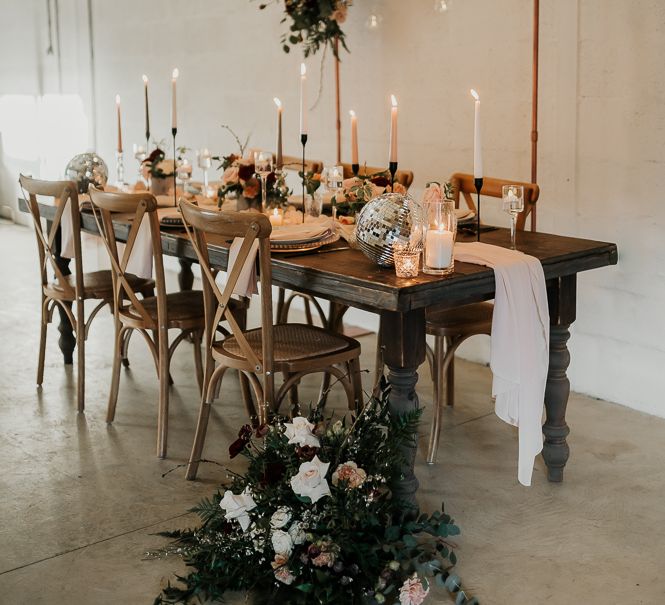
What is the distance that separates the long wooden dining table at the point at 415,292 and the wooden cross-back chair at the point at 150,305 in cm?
17

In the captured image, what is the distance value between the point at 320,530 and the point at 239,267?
806 mm

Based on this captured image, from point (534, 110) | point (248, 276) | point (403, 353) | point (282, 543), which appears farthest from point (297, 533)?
point (534, 110)

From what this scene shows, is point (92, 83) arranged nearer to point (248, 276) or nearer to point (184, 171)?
Result: point (184, 171)

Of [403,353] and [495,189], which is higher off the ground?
[495,189]

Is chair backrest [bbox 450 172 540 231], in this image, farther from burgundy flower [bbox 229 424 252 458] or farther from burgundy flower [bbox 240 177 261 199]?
burgundy flower [bbox 229 424 252 458]

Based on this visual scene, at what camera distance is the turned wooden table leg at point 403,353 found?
2533 mm

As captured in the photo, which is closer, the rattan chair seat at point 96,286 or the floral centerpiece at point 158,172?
the rattan chair seat at point 96,286

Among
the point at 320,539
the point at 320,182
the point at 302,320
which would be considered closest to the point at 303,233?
the point at 320,182

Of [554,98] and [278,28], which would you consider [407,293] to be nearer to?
[554,98]

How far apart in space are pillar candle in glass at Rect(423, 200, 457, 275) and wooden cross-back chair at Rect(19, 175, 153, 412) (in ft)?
5.29

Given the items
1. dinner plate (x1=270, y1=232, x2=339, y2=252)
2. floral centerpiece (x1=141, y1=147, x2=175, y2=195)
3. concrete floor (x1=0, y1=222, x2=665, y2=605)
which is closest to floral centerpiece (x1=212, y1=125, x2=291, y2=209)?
dinner plate (x1=270, y1=232, x2=339, y2=252)

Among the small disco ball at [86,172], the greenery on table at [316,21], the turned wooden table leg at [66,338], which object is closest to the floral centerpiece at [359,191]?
the small disco ball at [86,172]

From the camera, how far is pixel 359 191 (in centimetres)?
317

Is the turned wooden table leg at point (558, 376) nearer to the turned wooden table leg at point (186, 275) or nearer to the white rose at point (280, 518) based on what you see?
the white rose at point (280, 518)
